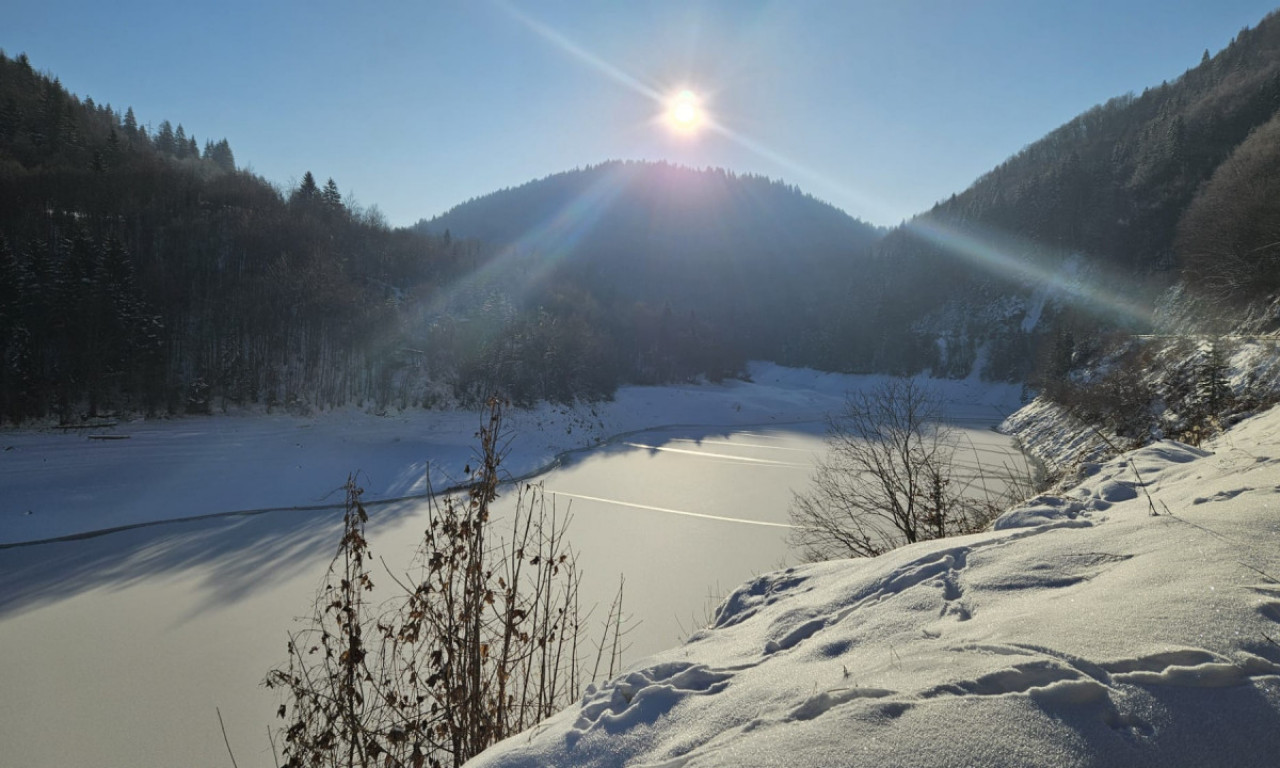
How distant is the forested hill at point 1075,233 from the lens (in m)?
45.5

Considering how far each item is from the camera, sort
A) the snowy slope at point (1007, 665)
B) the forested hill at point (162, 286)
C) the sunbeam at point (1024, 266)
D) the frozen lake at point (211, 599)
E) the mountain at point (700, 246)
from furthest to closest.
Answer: the mountain at point (700, 246) < the sunbeam at point (1024, 266) < the forested hill at point (162, 286) < the frozen lake at point (211, 599) < the snowy slope at point (1007, 665)

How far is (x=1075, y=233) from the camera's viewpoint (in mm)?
57906

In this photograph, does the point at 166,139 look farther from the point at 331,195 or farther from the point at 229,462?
the point at 229,462

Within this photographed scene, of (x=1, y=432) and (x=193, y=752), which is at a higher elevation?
(x=1, y=432)

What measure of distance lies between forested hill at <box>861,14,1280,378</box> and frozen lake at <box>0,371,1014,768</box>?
77.3 feet

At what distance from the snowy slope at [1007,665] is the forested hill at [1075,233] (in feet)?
93.1

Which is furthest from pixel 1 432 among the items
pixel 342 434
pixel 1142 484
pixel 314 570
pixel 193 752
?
pixel 1142 484

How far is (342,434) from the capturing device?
1927cm

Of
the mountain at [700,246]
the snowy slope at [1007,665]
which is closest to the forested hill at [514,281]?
the mountain at [700,246]

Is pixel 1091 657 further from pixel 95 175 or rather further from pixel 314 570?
pixel 95 175

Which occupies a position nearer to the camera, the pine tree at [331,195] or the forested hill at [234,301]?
the forested hill at [234,301]

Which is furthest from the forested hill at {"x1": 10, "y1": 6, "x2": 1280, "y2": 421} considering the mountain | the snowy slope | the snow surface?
the snowy slope

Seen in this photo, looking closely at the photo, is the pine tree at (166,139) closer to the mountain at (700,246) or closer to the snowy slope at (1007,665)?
the mountain at (700,246)

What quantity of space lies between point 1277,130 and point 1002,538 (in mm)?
30621
